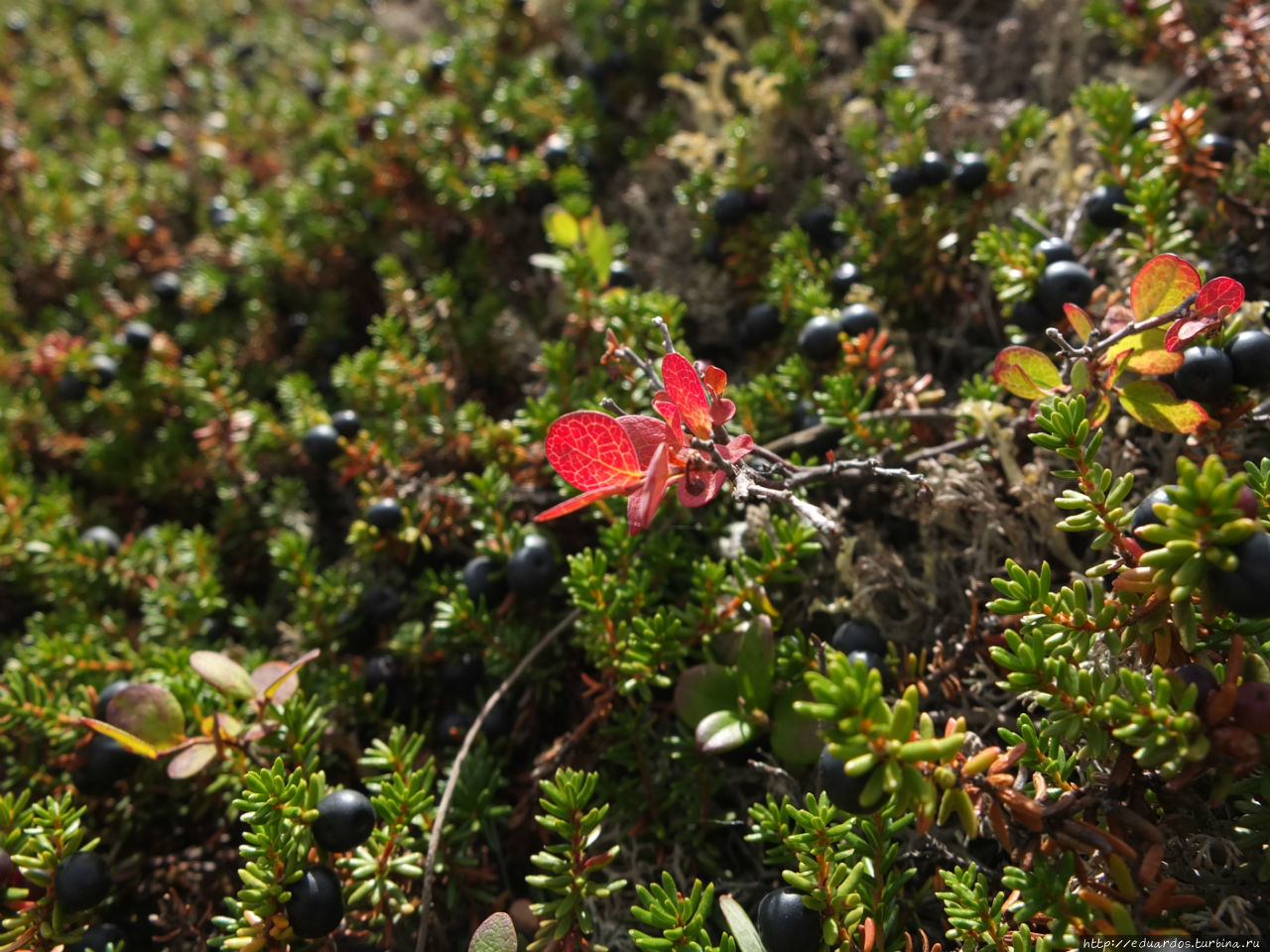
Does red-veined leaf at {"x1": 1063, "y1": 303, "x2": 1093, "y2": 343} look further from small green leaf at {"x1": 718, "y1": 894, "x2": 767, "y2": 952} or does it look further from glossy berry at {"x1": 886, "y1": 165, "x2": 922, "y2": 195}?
small green leaf at {"x1": 718, "y1": 894, "x2": 767, "y2": 952}

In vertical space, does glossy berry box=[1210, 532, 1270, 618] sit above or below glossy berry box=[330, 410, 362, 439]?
above

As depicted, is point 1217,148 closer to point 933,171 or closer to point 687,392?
point 933,171

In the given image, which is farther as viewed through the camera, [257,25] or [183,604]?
[257,25]

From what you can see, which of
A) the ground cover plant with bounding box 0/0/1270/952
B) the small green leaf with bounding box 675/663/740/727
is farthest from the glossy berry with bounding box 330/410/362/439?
the small green leaf with bounding box 675/663/740/727

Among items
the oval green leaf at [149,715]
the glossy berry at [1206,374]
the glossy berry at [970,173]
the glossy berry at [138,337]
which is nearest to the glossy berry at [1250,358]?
the glossy berry at [1206,374]

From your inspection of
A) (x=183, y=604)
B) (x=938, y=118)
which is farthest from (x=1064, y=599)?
(x=183, y=604)

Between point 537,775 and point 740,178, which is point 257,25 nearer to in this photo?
point 740,178
